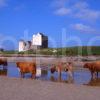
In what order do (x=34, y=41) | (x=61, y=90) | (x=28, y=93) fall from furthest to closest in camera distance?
(x=34, y=41) < (x=61, y=90) < (x=28, y=93)

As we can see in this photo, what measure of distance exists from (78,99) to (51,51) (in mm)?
57624

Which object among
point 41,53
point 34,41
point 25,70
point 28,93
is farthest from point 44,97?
point 41,53

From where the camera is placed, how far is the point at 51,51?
2657 inches

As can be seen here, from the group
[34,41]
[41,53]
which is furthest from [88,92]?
[41,53]

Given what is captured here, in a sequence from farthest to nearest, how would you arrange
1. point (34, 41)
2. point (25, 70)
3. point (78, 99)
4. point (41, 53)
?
point (41, 53) → point (34, 41) → point (25, 70) → point (78, 99)

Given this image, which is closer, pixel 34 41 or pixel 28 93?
pixel 28 93

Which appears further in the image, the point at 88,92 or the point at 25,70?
the point at 25,70

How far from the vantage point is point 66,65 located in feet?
64.0

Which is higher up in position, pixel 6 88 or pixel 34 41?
pixel 34 41

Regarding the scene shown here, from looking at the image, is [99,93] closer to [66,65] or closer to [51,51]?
[66,65]

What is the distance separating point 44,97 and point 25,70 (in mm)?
8358

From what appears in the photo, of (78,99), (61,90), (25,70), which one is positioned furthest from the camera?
(25,70)

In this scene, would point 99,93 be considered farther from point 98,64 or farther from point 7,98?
point 98,64

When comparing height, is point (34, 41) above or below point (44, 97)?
above
